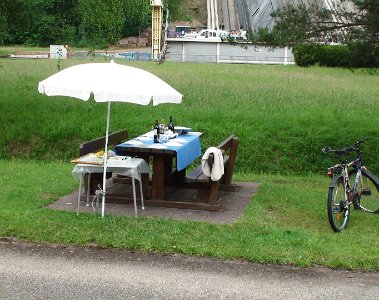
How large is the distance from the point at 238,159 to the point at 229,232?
5.95 m

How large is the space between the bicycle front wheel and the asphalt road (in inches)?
59.2

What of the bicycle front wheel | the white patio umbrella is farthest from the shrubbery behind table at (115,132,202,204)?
the bicycle front wheel

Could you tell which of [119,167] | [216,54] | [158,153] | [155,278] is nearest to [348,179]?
[158,153]

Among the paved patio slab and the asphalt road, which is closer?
the asphalt road

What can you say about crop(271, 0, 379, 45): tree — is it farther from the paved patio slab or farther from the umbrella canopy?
the umbrella canopy

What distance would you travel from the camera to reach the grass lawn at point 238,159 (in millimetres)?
7574

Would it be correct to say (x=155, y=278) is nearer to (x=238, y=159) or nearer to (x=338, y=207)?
(x=338, y=207)

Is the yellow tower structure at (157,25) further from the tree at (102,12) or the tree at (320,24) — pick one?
the tree at (320,24)

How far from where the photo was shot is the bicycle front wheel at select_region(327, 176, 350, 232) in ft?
27.1

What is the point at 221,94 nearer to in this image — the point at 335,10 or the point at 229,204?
the point at 335,10

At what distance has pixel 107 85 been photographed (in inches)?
320

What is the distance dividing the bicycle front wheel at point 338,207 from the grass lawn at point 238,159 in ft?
0.47

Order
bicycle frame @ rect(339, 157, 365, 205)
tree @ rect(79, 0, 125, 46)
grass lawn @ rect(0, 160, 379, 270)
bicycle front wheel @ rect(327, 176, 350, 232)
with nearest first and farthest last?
grass lawn @ rect(0, 160, 379, 270)
bicycle front wheel @ rect(327, 176, 350, 232)
bicycle frame @ rect(339, 157, 365, 205)
tree @ rect(79, 0, 125, 46)

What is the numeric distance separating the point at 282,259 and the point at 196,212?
7.73 ft
